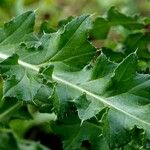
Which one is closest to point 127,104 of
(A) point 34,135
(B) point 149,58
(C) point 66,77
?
(C) point 66,77

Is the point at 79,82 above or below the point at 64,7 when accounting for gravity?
above

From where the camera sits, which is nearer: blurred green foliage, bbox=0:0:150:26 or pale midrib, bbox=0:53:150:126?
pale midrib, bbox=0:53:150:126

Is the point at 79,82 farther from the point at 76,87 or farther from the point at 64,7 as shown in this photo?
the point at 64,7

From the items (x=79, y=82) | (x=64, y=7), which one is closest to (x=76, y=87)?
(x=79, y=82)

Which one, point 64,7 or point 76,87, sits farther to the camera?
point 64,7

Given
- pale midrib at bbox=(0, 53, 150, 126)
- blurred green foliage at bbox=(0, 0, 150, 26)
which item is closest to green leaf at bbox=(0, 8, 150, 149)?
pale midrib at bbox=(0, 53, 150, 126)

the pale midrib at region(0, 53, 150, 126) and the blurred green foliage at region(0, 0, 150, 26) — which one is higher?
the pale midrib at region(0, 53, 150, 126)

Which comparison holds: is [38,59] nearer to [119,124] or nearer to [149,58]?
[119,124]

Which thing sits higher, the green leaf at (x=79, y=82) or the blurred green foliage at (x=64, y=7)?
the green leaf at (x=79, y=82)

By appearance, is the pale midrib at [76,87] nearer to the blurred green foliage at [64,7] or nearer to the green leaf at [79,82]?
the green leaf at [79,82]

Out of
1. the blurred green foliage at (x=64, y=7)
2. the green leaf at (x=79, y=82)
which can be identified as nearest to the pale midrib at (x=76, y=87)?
the green leaf at (x=79, y=82)

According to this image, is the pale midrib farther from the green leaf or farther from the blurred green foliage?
the blurred green foliage
